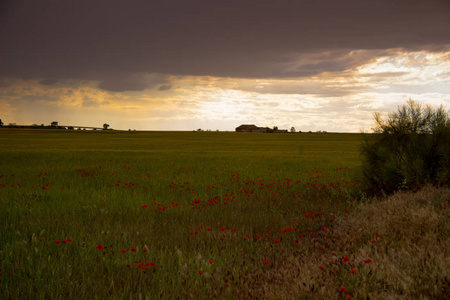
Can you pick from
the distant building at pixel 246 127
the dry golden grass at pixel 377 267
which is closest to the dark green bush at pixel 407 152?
the dry golden grass at pixel 377 267

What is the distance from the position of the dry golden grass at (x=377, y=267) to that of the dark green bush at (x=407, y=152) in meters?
3.21

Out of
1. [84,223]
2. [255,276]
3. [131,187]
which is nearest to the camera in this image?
[255,276]

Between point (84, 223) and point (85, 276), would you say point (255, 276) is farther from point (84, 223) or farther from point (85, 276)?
point (84, 223)

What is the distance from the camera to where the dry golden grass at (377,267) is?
3062 millimetres

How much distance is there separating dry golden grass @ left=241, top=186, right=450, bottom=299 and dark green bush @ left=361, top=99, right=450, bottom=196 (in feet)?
10.5

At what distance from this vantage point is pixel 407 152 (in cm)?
888

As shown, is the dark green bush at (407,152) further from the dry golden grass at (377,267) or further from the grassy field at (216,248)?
the dry golden grass at (377,267)

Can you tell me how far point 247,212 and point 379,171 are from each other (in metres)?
5.24

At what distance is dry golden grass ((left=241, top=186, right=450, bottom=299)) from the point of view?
121 inches

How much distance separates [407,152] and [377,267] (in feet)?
22.1

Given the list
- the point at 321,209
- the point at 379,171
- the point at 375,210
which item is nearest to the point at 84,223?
the point at 321,209

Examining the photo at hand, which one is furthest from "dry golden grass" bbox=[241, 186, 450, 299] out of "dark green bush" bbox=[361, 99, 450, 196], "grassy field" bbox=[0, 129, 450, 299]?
"dark green bush" bbox=[361, 99, 450, 196]

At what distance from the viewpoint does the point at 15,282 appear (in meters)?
3.63

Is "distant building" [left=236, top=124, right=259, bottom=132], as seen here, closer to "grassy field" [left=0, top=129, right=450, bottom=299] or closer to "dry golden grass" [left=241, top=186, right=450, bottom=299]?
"grassy field" [left=0, top=129, right=450, bottom=299]
